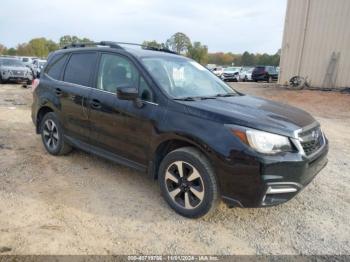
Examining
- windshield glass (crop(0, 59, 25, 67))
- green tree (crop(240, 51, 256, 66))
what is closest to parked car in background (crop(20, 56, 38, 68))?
windshield glass (crop(0, 59, 25, 67))

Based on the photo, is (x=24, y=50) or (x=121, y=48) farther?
(x=24, y=50)

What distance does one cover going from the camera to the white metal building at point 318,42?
15.6m

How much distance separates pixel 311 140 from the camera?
3445 mm

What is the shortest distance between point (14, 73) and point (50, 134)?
1441 cm

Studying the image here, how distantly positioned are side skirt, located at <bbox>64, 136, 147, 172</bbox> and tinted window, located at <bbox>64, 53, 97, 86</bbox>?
856 mm

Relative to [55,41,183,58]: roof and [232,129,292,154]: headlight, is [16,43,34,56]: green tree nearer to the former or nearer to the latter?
[55,41,183,58]: roof

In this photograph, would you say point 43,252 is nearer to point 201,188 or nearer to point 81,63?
point 201,188

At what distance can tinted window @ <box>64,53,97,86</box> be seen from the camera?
4578 millimetres

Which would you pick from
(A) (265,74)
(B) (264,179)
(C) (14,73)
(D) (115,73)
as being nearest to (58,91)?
(D) (115,73)

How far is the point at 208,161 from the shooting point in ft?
10.7

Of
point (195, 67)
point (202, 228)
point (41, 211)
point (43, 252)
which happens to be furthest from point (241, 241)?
point (195, 67)

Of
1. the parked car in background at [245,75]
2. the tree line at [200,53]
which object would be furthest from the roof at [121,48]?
the tree line at [200,53]

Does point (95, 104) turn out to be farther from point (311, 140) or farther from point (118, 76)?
point (311, 140)

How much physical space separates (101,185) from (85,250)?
4.72ft
